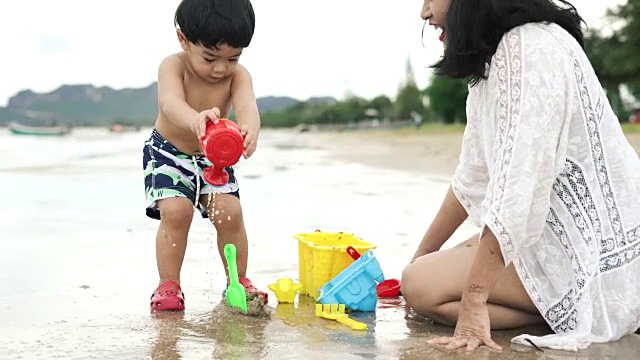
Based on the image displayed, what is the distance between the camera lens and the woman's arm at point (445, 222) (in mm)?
3422

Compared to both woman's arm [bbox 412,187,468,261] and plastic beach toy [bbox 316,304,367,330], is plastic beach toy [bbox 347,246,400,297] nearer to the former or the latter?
woman's arm [bbox 412,187,468,261]

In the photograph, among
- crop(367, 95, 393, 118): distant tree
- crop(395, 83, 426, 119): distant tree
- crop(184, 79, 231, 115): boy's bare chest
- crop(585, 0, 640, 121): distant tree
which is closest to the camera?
crop(184, 79, 231, 115): boy's bare chest

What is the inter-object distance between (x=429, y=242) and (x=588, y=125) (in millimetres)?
1059

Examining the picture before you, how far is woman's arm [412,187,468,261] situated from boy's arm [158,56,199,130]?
115 centimetres

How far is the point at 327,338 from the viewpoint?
2705 millimetres

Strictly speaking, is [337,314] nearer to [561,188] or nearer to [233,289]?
[233,289]

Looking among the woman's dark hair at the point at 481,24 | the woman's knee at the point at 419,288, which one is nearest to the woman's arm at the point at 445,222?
the woman's knee at the point at 419,288

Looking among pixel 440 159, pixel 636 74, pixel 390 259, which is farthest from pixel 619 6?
pixel 390 259

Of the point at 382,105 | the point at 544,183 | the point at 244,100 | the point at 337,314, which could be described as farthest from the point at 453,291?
the point at 382,105

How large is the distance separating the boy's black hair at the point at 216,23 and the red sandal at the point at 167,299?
3.36ft

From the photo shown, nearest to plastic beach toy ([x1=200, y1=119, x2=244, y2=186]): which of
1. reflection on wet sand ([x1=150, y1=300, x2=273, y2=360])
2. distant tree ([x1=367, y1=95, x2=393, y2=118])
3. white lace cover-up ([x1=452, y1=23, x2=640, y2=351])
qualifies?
reflection on wet sand ([x1=150, y1=300, x2=273, y2=360])

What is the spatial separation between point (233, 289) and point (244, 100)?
0.92 meters

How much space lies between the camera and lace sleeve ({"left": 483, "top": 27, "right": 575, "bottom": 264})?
2521 millimetres

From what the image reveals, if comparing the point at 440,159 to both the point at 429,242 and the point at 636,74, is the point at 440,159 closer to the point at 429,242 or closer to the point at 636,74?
the point at 429,242
